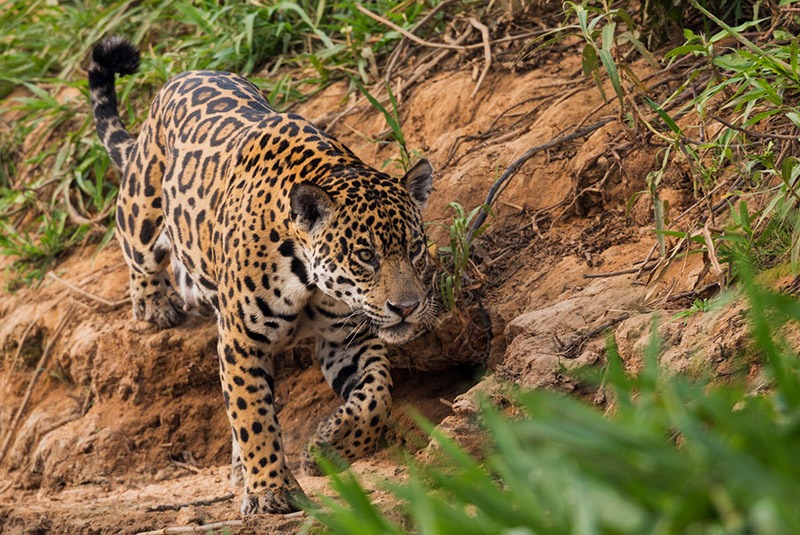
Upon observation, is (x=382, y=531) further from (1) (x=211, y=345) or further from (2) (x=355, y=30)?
(2) (x=355, y=30)

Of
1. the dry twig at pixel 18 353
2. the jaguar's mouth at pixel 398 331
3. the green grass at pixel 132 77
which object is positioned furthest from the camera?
the green grass at pixel 132 77

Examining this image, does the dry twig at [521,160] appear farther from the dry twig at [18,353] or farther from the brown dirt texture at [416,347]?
the dry twig at [18,353]

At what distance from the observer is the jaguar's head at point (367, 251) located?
236 inches

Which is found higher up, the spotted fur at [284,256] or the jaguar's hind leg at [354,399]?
the spotted fur at [284,256]

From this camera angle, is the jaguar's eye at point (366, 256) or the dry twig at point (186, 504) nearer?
the jaguar's eye at point (366, 256)

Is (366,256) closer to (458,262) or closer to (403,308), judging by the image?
(403,308)

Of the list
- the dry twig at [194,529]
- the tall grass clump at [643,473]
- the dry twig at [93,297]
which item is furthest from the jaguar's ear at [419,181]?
the tall grass clump at [643,473]

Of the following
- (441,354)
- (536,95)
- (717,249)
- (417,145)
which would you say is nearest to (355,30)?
(417,145)

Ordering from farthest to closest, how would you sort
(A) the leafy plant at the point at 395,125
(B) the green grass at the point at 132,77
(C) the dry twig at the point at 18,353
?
(B) the green grass at the point at 132,77
(C) the dry twig at the point at 18,353
(A) the leafy plant at the point at 395,125

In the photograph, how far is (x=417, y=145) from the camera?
8289 mm

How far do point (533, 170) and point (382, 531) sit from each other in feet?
15.7

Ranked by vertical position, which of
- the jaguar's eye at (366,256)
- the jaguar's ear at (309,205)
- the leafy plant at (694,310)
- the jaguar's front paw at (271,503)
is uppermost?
the jaguar's ear at (309,205)

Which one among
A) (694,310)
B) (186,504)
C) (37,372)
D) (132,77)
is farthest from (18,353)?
(694,310)

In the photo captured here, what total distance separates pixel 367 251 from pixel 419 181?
68 cm
